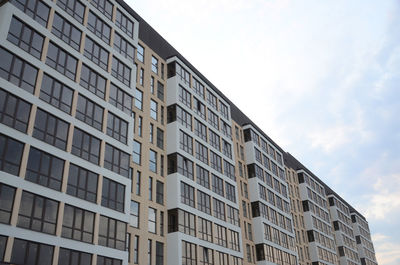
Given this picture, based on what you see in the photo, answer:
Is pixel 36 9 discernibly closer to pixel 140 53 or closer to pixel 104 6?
pixel 104 6

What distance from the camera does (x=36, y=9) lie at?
3259cm

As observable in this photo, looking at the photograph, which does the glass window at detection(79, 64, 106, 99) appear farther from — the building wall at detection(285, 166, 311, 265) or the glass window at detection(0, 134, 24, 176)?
the building wall at detection(285, 166, 311, 265)

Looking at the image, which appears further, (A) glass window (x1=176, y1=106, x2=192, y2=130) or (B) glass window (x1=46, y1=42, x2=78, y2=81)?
(A) glass window (x1=176, y1=106, x2=192, y2=130)

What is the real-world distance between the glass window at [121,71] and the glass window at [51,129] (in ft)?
→ 30.4

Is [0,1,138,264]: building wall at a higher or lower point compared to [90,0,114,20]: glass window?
lower

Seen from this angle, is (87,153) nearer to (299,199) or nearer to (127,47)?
(127,47)

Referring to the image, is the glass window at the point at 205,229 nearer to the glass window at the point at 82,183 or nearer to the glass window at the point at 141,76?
the glass window at the point at 82,183

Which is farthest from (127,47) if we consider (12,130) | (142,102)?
(12,130)

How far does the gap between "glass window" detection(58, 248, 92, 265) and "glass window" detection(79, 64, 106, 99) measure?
13.8m

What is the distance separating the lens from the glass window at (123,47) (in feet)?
134

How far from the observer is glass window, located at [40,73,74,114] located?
102ft

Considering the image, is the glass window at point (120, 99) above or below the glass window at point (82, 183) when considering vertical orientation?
above

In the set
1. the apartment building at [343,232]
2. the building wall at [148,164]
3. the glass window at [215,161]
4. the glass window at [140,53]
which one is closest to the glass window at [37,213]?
the building wall at [148,164]

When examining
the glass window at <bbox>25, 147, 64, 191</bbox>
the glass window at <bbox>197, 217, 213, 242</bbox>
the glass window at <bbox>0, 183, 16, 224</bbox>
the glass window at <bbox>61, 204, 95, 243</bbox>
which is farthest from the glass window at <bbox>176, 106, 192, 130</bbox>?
the glass window at <bbox>0, 183, 16, 224</bbox>
